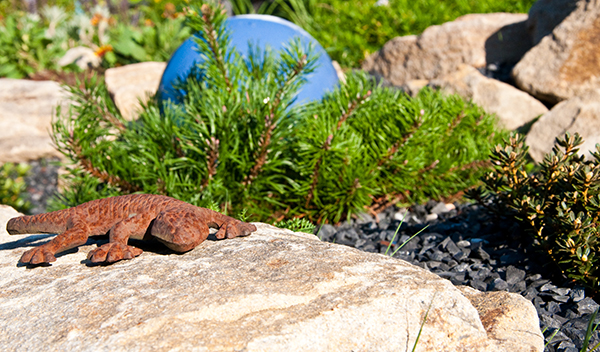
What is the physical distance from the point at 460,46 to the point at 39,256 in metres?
5.56

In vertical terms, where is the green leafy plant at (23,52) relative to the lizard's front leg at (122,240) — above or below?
above

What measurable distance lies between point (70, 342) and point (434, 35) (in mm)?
5770

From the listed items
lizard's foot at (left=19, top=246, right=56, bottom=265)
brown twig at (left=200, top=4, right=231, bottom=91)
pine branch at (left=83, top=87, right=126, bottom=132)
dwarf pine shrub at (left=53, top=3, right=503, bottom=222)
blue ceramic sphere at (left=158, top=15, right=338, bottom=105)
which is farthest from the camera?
blue ceramic sphere at (left=158, top=15, right=338, bottom=105)

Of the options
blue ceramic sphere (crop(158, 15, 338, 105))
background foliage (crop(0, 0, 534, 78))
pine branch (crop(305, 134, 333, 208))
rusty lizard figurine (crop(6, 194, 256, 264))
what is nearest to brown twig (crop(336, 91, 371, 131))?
pine branch (crop(305, 134, 333, 208))

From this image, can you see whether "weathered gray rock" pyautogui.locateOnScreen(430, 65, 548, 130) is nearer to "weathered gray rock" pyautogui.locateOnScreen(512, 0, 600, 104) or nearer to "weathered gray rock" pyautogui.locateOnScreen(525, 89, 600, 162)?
"weathered gray rock" pyautogui.locateOnScreen(512, 0, 600, 104)

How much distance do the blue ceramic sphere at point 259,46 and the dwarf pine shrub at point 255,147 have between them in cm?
38

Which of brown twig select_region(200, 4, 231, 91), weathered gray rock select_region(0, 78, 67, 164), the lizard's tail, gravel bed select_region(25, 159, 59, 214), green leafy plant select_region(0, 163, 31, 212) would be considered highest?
brown twig select_region(200, 4, 231, 91)

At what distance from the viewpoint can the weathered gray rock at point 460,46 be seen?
6.00m

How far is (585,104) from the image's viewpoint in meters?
4.16

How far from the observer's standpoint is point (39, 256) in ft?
5.99

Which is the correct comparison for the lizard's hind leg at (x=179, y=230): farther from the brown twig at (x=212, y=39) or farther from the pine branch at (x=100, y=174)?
the brown twig at (x=212, y=39)

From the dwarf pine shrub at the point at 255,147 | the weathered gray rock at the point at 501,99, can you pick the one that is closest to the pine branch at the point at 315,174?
the dwarf pine shrub at the point at 255,147

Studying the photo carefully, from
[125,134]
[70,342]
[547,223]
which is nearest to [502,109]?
[547,223]

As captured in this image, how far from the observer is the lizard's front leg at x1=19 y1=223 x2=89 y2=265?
1820mm
